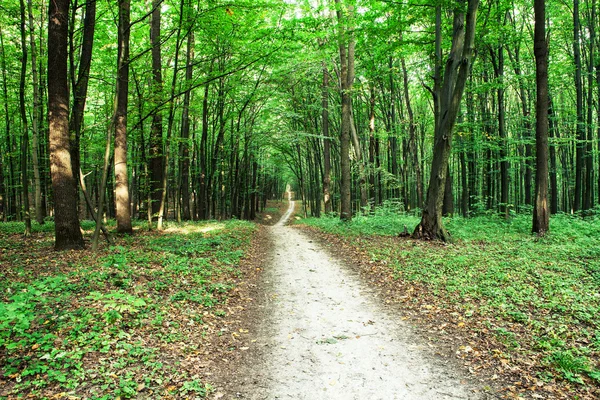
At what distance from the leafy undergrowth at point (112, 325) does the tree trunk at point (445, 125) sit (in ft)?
21.9

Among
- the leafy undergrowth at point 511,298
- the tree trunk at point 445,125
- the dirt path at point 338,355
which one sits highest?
the tree trunk at point 445,125

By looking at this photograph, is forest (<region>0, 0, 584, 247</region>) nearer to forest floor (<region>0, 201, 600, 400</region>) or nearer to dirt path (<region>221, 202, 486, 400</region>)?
forest floor (<region>0, 201, 600, 400</region>)

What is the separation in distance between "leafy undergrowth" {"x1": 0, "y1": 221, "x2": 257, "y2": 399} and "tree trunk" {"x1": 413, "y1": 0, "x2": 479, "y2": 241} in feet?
21.9

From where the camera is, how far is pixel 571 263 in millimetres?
7602

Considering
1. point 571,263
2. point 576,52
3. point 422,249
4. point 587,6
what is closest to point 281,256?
point 422,249

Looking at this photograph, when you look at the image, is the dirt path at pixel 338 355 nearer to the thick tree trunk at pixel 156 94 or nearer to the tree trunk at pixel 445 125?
the tree trunk at pixel 445 125

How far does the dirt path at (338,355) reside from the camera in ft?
12.3

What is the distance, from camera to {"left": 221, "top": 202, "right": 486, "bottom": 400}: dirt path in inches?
147

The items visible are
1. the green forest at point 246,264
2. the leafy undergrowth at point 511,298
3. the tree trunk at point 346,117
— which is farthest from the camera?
the tree trunk at point 346,117

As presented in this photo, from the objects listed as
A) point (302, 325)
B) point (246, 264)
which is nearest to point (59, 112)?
point (246, 264)

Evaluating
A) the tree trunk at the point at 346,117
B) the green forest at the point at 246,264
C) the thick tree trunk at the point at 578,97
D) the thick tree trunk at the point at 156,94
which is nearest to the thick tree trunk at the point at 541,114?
the green forest at the point at 246,264

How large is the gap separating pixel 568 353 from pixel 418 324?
1.92 meters

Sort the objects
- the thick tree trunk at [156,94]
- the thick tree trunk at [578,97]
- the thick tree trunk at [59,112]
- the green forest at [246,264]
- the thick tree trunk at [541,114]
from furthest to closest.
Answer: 1. the thick tree trunk at [578,97]
2. the thick tree trunk at [156,94]
3. the thick tree trunk at [541,114]
4. the thick tree trunk at [59,112]
5. the green forest at [246,264]

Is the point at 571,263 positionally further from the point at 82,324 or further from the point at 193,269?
the point at 82,324
